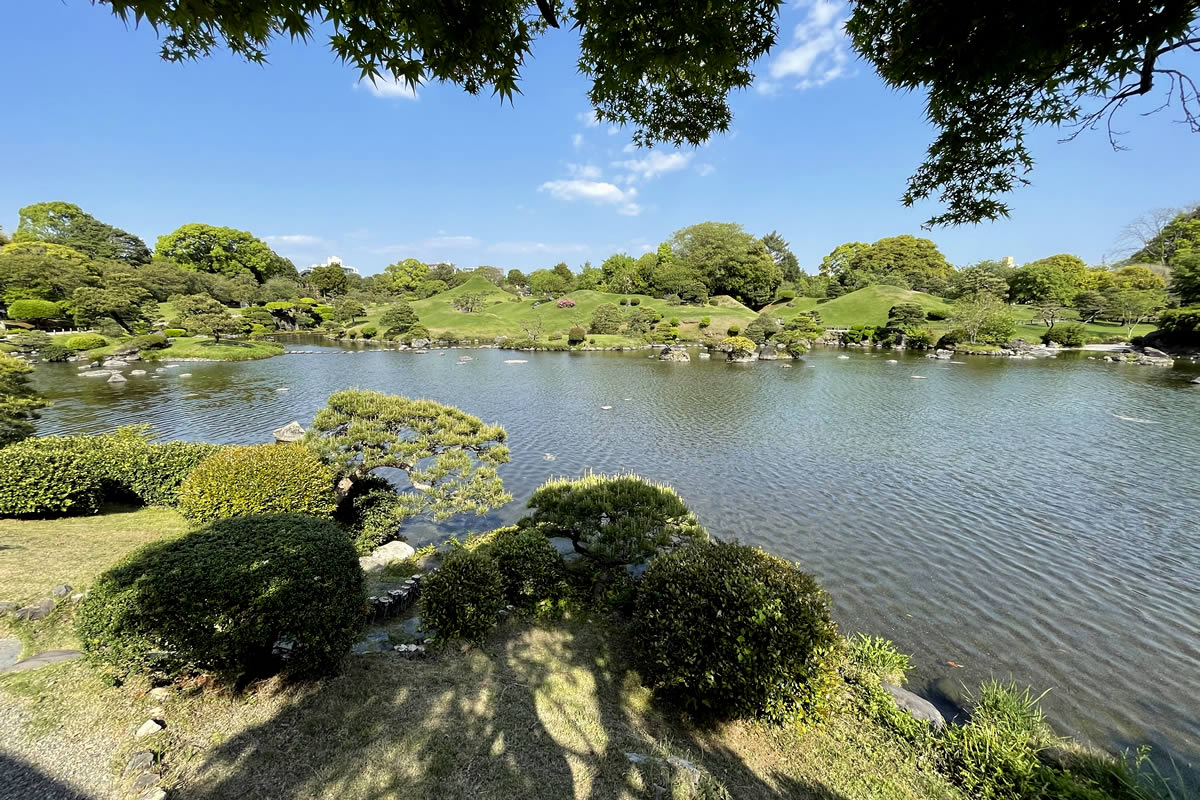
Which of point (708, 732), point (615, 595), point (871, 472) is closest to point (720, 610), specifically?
point (708, 732)

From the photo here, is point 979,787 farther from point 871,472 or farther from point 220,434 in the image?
point 220,434

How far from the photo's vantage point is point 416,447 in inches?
438

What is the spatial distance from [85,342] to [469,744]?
61236 millimetres

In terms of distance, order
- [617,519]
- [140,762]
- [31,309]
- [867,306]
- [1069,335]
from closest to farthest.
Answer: [140,762] < [617,519] < [31,309] < [1069,335] < [867,306]

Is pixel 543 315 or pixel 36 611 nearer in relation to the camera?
pixel 36 611

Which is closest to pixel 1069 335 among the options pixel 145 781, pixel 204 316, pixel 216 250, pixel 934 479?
pixel 934 479

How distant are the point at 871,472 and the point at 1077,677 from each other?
9.81m

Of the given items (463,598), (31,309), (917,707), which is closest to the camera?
(917,707)

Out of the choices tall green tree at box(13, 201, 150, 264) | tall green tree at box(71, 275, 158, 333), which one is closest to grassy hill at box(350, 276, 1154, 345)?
tall green tree at box(71, 275, 158, 333)

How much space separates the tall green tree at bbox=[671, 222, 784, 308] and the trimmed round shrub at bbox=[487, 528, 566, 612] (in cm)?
8667

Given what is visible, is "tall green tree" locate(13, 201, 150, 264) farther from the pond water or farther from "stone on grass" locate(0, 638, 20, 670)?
"stone on grass" locate(0, 638, 20, 670)

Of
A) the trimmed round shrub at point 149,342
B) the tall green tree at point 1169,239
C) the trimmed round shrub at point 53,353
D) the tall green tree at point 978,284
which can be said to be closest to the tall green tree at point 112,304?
the trimmed round shrub at point 149,342

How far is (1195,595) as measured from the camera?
30.9ft

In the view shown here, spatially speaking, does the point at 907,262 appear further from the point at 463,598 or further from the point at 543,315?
the point at 463,598
